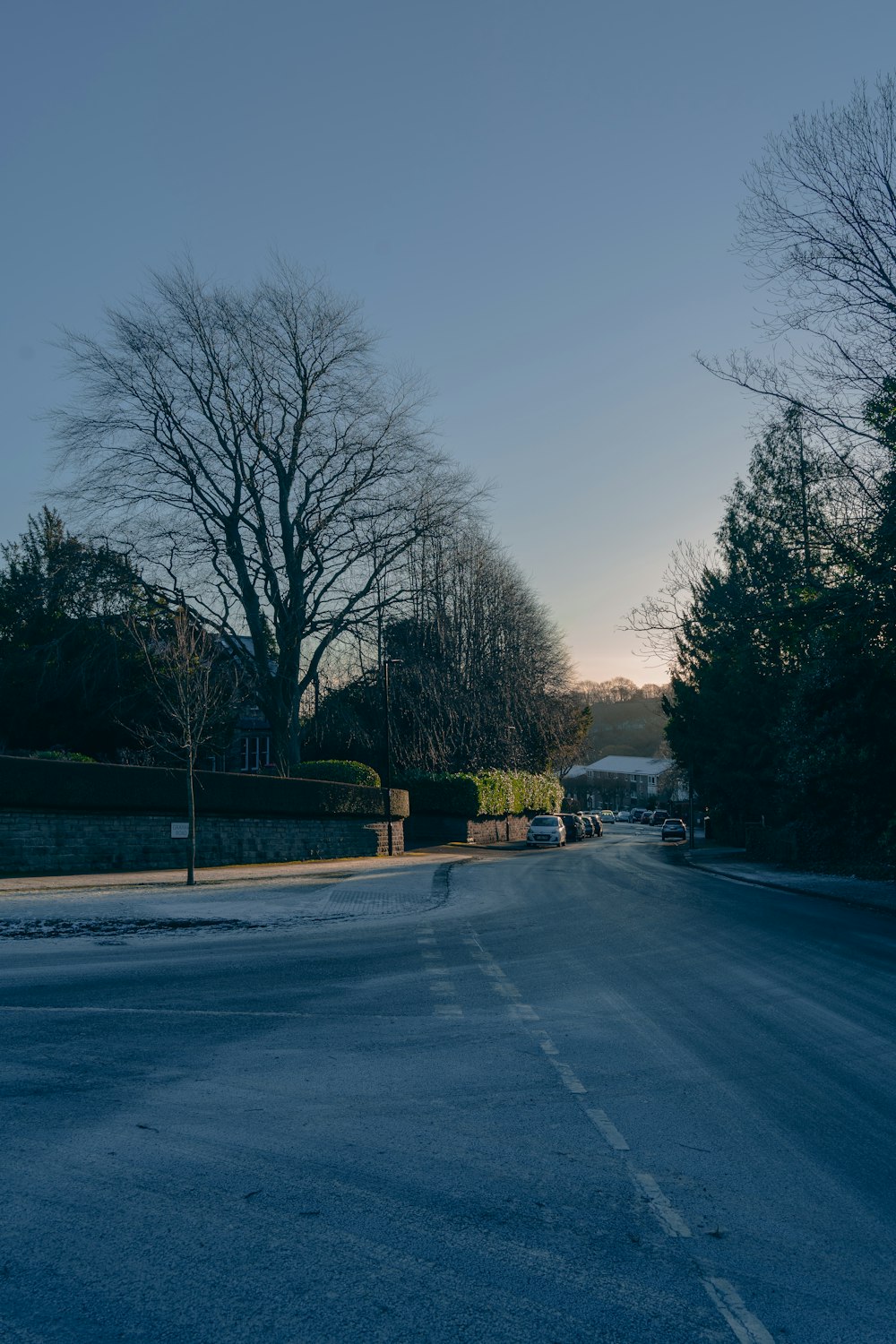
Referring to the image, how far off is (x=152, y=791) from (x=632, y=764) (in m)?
143

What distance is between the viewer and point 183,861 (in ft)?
86.2

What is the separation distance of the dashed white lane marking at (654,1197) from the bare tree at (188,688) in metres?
15.3

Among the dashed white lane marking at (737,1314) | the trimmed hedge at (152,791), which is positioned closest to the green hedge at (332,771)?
the trimmed hedge at (152,791)

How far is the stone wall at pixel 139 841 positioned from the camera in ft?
74.5

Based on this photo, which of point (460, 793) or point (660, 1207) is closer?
point (660, 1207)

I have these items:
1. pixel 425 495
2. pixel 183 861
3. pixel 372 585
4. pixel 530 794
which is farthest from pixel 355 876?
pixel 530 794

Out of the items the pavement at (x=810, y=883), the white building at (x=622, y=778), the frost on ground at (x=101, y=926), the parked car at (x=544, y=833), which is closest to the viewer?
the frost on ground at (x=101, y=926)

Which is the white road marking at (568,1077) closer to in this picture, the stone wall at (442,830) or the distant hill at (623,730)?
the stone wall at (442,830)

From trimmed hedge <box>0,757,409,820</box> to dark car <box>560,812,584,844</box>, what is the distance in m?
30.0

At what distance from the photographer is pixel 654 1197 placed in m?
4.67

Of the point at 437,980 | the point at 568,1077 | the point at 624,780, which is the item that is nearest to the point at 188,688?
the point at 437,980

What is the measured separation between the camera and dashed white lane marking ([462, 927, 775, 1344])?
11.5 feet

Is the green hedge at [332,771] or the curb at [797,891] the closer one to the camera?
the curb at [797,891]

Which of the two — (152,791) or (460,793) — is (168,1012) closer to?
(152,791)
